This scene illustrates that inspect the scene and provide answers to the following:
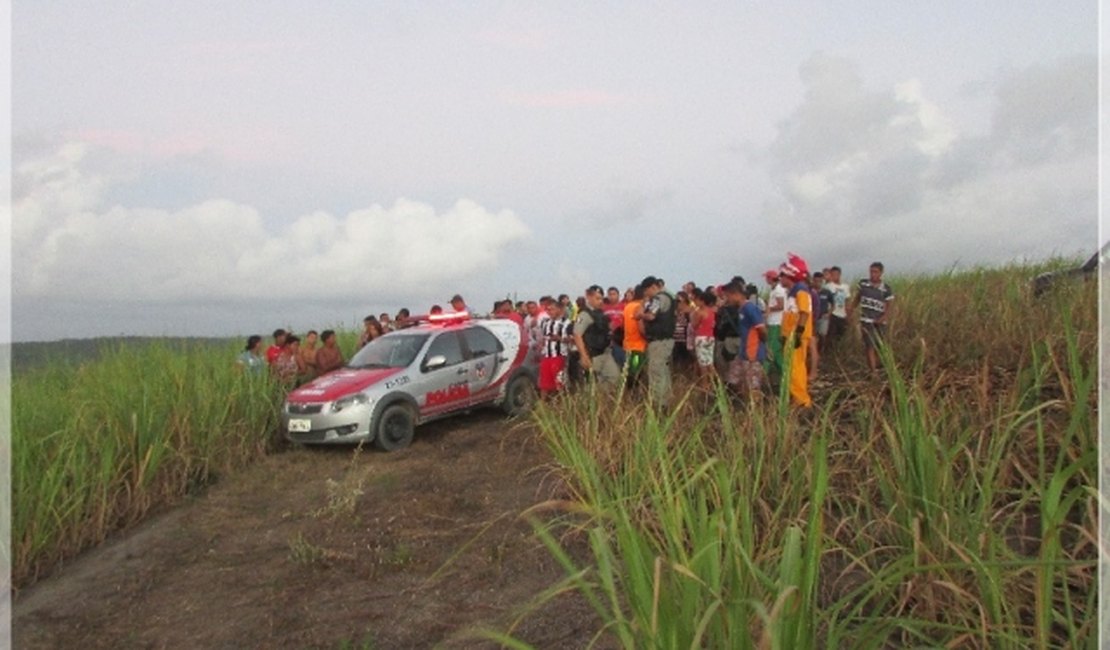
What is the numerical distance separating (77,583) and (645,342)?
6146 millimetres

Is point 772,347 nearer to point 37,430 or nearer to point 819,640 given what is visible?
point 819,640

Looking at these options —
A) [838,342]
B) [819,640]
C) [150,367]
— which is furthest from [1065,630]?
[150,367]

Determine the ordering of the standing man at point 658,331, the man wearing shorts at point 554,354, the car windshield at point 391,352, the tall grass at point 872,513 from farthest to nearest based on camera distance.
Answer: the car windshield at point 391,352, the man wearing shorts at point 554,354, the standing man at point 658,331, the tall grass at point 872,513

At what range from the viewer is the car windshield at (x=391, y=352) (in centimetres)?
1205

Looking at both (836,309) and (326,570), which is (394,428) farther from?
(836,309)

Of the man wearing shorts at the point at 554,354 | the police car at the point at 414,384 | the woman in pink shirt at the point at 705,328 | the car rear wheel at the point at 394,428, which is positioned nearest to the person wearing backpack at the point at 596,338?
the man wearing shorts at the point at 554,354

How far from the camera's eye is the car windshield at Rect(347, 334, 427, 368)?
12.1 metres

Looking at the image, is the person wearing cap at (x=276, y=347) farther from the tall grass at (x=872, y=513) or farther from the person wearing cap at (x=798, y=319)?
the person wearing cap at (x=798, y=319)

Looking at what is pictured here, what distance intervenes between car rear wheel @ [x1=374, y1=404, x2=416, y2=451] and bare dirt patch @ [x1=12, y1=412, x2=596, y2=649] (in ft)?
2.96

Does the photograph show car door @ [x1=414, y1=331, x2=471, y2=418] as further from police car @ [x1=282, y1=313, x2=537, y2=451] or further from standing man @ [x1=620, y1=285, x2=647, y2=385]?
standing man @ [x1=620, y1=285, x2=647, y2=385]

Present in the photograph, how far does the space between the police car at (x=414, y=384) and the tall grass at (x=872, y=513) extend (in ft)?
10.3

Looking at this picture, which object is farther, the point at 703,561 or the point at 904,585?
the point at 904,585

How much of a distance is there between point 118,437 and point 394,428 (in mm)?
3257

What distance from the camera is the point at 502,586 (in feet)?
19.8
